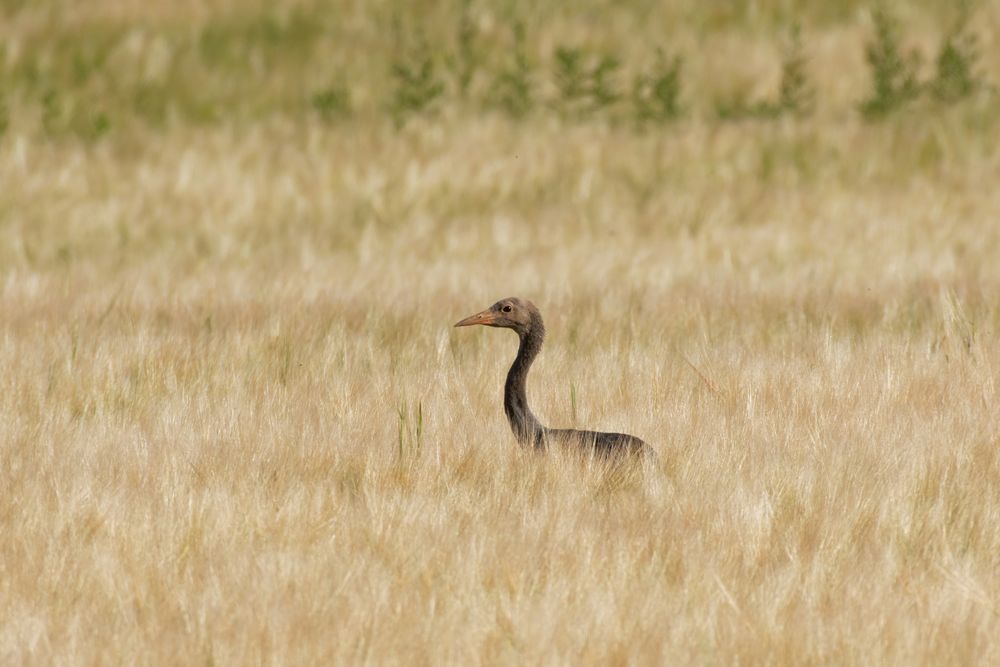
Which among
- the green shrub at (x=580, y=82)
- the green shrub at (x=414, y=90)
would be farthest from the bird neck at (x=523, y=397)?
the green shrub at (x=580, y=82)

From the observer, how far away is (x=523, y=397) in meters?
5.69

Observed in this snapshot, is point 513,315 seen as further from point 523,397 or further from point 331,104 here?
point 331,104

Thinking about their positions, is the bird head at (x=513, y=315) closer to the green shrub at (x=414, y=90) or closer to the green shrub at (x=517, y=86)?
the green shrub at (x=414, y=90)

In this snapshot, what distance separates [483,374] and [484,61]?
957 cm

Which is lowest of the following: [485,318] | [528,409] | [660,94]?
[528,409]

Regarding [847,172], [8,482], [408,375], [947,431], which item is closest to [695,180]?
[847,172]

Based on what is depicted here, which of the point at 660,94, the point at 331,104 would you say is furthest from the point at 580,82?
the point at 331,104

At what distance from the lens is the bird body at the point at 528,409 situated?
516cm

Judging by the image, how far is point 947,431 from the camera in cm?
543

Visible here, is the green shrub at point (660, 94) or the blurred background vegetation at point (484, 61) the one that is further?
the blurred background vegetation at point (484, 61)

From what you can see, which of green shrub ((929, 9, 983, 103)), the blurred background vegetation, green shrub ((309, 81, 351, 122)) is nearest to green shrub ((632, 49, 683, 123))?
the blurred background vegetation

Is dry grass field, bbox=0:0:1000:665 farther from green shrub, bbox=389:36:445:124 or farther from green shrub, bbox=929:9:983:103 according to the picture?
green shrub, bbox=929:9:983:103

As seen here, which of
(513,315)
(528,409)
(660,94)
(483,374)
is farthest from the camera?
(660,94)

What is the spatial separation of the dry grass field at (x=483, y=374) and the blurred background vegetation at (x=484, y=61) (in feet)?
0.31
